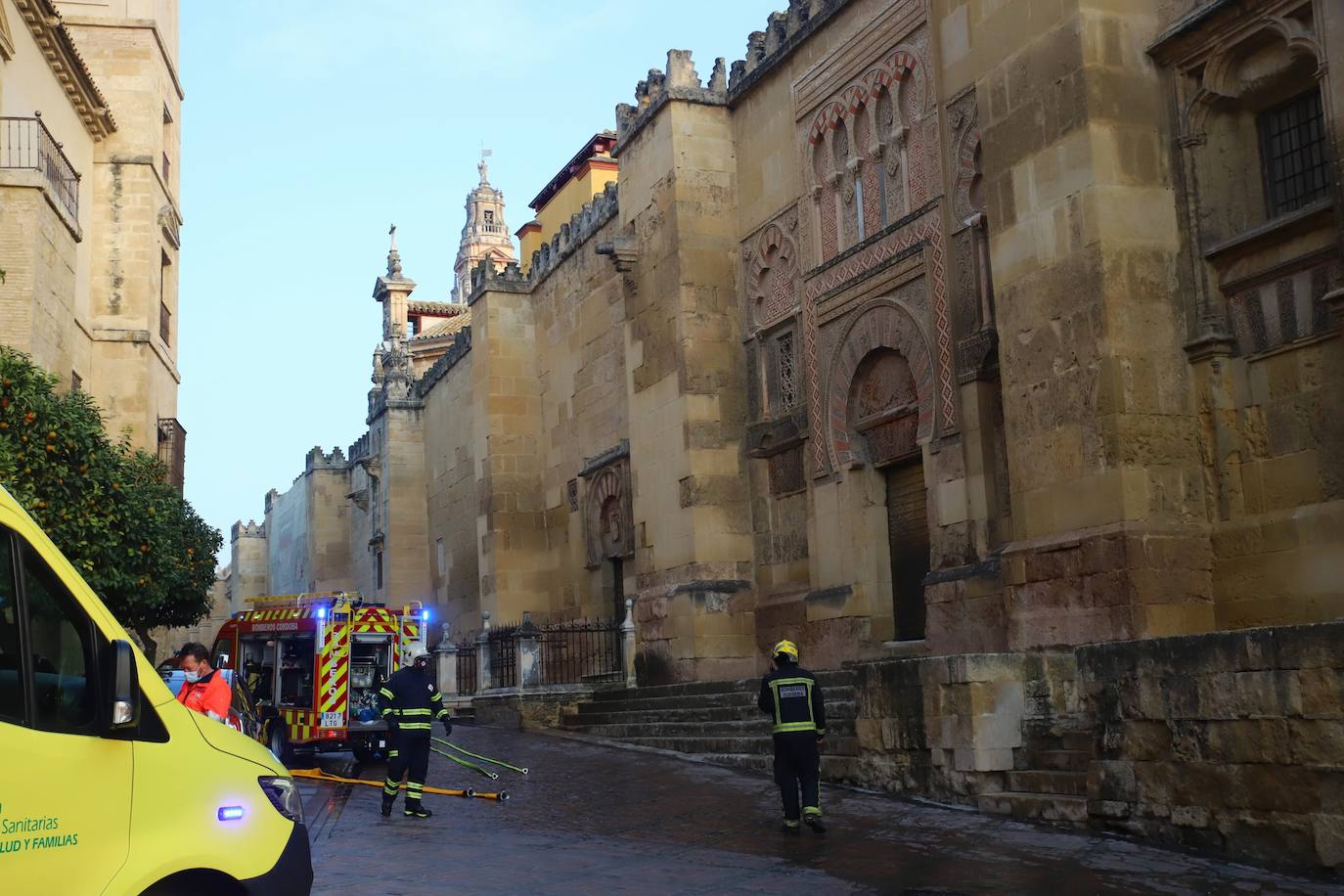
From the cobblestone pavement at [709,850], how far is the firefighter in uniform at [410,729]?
22cm

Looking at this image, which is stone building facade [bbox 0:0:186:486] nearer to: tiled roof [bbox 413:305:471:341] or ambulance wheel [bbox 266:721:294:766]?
ambulance wheel [bbox 266:721:294:766]

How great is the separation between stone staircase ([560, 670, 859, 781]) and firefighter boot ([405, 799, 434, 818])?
3575 millimetres

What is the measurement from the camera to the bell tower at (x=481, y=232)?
96.8 meters

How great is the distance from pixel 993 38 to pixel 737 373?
7.58 m

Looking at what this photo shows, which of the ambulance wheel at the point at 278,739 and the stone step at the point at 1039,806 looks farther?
the ambulance wheel at the point at 278,739

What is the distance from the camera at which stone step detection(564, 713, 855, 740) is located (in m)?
14.3

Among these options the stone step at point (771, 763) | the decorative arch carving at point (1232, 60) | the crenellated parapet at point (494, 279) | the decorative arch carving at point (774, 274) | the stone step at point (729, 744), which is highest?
the crenellated parapet at point (494, 279)

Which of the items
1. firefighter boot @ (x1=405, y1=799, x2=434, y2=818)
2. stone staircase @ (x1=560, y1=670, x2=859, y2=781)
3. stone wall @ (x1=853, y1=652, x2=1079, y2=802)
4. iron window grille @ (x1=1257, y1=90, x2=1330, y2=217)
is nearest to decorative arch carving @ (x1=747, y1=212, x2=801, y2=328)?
stone staircase @ (x1=560, y1=670, x2=859, y2=781)

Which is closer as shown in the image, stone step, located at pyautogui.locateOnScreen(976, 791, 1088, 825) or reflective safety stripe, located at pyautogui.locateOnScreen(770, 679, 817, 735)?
stone step, located at pyautogui.locateOnScreen(976, 791, 1088, 825)

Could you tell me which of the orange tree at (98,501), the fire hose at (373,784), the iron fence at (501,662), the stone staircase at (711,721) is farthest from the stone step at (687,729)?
the orange tree at (98,501)

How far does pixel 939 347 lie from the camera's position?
15.5m

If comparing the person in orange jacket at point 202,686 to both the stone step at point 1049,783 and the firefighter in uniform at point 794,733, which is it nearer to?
the firefighter in uniform at point 794,733

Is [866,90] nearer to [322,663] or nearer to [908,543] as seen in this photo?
[908,543]

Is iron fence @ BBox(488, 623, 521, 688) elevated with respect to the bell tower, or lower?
lower
